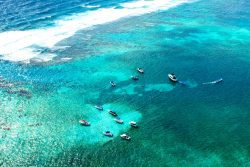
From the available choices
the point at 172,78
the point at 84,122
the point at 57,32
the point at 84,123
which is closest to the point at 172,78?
the point at 172,78

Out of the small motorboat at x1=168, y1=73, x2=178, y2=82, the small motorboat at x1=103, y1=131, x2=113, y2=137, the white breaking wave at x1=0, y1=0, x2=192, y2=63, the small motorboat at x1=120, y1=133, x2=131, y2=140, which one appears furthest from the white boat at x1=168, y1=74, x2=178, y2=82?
the white breaking wave at x1=0, y1=0, x2=192, y2=63

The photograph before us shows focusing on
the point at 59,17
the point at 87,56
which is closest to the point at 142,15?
the point at 59,17

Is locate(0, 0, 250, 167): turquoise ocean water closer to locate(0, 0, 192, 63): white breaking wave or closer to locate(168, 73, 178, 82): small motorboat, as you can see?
locate(0, 0, 192, 63): white breaking wave

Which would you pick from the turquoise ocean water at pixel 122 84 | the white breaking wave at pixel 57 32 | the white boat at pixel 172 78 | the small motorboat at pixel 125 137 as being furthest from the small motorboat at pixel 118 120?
the white breaking wave at pixel 57 32

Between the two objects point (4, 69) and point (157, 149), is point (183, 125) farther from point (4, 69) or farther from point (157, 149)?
point (4, 69)

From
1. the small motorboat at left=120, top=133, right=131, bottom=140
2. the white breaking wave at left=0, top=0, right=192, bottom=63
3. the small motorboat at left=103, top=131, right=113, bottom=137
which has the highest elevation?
the white breaking wave at left=0, top=0, right=192, bottom=63

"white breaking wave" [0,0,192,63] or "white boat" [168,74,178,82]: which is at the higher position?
"white breaking wave" [0,0,192,63]

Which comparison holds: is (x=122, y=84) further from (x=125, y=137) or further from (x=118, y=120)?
(x=125, y=137)
